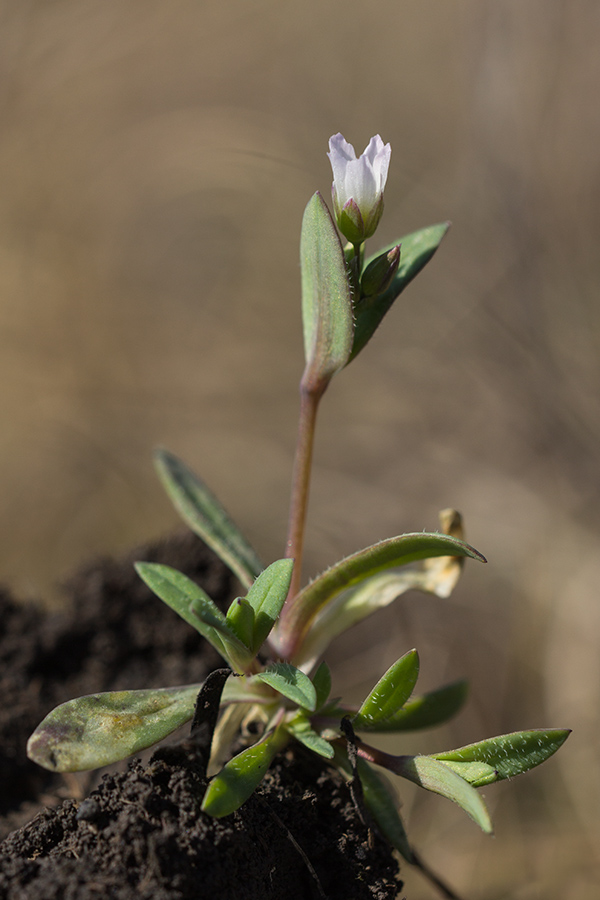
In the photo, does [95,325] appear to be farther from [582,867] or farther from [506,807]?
[582,867]

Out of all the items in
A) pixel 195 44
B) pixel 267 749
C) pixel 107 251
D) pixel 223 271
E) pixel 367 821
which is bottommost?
pixel 367 821

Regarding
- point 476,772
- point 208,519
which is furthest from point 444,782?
point 208,519

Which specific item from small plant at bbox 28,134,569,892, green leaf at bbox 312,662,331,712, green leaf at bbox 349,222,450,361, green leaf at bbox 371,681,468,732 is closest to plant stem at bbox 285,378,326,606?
small plant at bbox 28,134,569,892

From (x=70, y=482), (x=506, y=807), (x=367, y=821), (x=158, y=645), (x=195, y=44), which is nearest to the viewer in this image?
(x=367, y=821)

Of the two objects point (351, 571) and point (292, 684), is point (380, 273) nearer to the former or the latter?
point (351, 571)

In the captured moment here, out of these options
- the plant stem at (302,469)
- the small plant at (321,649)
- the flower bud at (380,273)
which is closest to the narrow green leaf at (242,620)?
the small plant at (321,649)

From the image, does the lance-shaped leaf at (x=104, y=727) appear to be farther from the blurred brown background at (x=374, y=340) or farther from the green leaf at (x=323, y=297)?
the blurred brown background at (x=374, y=340)

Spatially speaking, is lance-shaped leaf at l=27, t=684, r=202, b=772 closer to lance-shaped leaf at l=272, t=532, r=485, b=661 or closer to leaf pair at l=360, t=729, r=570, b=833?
lance-shaped leaf at l=272, t=532, r=485, b=661

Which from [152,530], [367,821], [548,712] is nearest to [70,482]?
[152,530]
